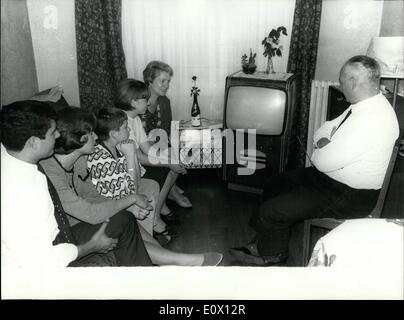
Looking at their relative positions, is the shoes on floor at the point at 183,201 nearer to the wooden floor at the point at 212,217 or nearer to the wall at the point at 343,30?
the wooden floor at the point at 212,217

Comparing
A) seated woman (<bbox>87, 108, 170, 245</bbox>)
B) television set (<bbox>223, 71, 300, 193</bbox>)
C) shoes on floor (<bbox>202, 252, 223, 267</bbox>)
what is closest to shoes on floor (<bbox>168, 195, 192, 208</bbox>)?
television set (<bbox>223, 71, 300, 193</bbox>)

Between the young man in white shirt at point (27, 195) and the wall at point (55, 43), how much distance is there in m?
2.27

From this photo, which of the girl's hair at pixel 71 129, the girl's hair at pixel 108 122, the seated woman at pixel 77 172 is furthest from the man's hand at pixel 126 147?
the girl's hair at pixel 71 129

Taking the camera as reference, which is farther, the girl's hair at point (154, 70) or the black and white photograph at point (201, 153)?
the girl's hair at point (154, 70)

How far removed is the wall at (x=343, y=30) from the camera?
11.6 feet

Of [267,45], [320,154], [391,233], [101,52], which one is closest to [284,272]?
[391,233]

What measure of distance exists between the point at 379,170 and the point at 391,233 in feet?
2.43

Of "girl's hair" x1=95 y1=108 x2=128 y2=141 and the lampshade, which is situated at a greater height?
the lampshade

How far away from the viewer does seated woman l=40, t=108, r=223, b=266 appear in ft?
6.10

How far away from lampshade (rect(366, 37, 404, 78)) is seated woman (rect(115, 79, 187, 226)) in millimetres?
1504

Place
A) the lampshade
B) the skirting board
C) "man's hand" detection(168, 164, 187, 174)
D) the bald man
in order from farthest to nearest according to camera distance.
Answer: the skirting board → "man's hand" detection(168, 164, 187, 174) → the lampshade → the bald man

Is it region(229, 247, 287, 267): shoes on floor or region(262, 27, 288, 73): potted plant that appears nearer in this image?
region(229, 247, 287, 267): shoes on floor

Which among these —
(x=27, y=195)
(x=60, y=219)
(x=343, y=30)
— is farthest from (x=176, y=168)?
(x=343, y=30)

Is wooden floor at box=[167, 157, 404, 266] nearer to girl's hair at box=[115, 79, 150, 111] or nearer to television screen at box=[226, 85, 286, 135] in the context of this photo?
television screen at box=[226, 85, 286, 135]
